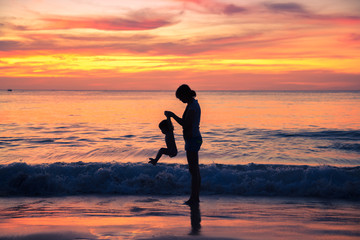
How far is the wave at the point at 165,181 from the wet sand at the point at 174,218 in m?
0.64

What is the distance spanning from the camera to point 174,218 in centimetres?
552

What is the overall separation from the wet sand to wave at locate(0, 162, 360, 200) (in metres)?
0.64

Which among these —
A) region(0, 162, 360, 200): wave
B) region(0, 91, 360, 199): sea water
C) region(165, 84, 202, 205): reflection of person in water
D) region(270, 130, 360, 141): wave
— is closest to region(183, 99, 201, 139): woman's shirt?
region(165, 84, 202, 205): reflection of person in water

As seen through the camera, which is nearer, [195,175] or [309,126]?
[195,175]

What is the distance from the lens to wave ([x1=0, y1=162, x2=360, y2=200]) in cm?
781

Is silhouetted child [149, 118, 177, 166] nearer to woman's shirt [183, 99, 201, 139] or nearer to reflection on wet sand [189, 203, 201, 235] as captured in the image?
woman's shirt [183, 99, 201, 139]

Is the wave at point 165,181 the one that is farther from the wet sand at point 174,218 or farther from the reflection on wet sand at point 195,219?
the reflection on wet sand at point 195,219

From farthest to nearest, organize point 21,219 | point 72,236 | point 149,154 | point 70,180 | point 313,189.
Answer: point 149,154 → point 70,180 → point 313,189 → point 21,219 → point 72,236

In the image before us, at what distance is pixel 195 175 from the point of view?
6.10 metres

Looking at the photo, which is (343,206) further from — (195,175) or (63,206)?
(63,206)

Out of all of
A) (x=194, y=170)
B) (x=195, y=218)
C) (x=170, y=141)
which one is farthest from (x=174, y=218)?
(x=170, y=141)

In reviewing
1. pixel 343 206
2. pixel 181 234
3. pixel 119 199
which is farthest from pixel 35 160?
pixel 343 206

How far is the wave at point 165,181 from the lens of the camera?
25.6ft

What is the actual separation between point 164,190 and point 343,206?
12.8 feet
